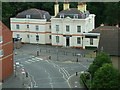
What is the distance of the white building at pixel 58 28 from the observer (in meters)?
59.0

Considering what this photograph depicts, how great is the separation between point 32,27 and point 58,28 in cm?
575

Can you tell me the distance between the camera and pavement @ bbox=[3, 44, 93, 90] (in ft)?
127

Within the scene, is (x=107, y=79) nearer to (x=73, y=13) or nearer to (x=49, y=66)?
(x=49, y=66)

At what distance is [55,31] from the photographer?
60.9 meters

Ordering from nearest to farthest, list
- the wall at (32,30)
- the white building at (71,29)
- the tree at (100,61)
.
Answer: the tree at (100,61), the white building at (71,29), the wall at (32,30)

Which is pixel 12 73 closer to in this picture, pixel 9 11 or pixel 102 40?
pixel 102 40

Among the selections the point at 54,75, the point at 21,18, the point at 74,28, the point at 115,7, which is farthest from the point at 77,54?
the point at 115,7

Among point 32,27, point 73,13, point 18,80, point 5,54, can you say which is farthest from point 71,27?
point 18,80

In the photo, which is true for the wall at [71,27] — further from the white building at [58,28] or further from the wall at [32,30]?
the wall at [32,30]

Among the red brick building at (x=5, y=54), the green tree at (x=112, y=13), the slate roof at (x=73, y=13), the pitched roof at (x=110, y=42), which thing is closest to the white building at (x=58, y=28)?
the slate roof at (x=73, y=13)

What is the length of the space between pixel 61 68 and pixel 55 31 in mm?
16367

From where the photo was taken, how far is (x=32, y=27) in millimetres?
62781

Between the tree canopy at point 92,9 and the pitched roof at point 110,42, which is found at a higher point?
the tree canopy at point 92,9

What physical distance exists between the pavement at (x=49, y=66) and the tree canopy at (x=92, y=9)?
1522cm
